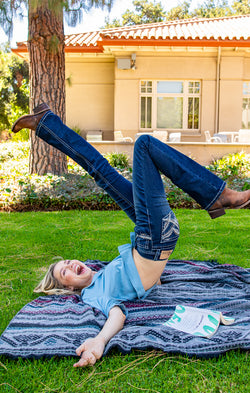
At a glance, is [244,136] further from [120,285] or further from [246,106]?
[120,285]

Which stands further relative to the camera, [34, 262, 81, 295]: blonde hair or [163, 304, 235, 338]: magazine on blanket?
[34, 262, 81, 295]: blonde hair

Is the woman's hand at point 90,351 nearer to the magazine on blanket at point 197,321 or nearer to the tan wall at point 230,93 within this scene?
the magazine on blanket at point 197,321

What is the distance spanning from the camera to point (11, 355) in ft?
6.64

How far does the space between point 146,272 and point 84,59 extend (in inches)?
502

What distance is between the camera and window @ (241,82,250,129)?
13.7m

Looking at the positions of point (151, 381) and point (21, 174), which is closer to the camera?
point (151, 381)

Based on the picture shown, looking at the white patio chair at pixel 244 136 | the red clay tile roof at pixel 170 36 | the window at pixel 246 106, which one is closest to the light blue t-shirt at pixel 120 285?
the white patio chair at pixel 244 136

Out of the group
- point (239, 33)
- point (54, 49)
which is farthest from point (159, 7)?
point (54, 49)

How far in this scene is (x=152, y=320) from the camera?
2.41 metres

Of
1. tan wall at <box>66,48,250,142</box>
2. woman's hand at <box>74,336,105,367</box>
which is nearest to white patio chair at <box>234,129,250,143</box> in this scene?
tan wall at <box>66,48,250,142</box>

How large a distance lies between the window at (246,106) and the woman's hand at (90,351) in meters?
13.3

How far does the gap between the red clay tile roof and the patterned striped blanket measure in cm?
1071

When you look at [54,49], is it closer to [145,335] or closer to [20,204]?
[20,204]

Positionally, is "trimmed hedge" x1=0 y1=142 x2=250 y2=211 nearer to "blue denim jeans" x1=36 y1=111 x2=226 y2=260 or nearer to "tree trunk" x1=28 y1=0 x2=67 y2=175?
"tree trunk" x1=28 y1=0 x2=67 y2=175
